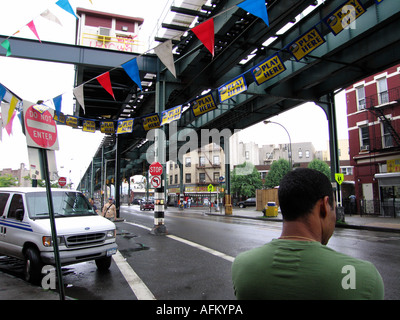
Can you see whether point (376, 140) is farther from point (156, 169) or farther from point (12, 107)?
point (12, 107)

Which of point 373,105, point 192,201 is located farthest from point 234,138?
point 373,105

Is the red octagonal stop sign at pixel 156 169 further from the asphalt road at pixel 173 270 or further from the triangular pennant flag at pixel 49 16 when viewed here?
the triangular pennant flag at pixel 49 16

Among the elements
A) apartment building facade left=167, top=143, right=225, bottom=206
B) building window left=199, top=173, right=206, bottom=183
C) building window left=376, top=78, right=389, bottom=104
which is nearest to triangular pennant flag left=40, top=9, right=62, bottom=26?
building window left=376, top=78, right=389, bottom=104

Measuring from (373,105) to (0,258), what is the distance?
2590 cm

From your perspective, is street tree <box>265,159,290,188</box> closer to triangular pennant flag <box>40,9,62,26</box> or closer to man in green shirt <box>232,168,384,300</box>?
triangular pennant flag <box>40,9,62,26</box>

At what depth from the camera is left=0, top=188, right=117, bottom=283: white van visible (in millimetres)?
5668

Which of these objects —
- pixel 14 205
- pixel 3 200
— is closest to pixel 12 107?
pixel 3 200

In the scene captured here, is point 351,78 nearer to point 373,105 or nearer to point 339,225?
point 339,225

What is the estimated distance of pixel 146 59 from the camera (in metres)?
13.7

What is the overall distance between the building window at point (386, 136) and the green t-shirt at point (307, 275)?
25.2m

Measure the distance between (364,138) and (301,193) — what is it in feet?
89.3

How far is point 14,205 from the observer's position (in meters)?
6.66

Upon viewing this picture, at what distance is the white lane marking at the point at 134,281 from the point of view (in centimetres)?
486

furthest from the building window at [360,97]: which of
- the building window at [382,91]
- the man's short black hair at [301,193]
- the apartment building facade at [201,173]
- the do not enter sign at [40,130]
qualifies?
the apartment building facade at [201,173]
